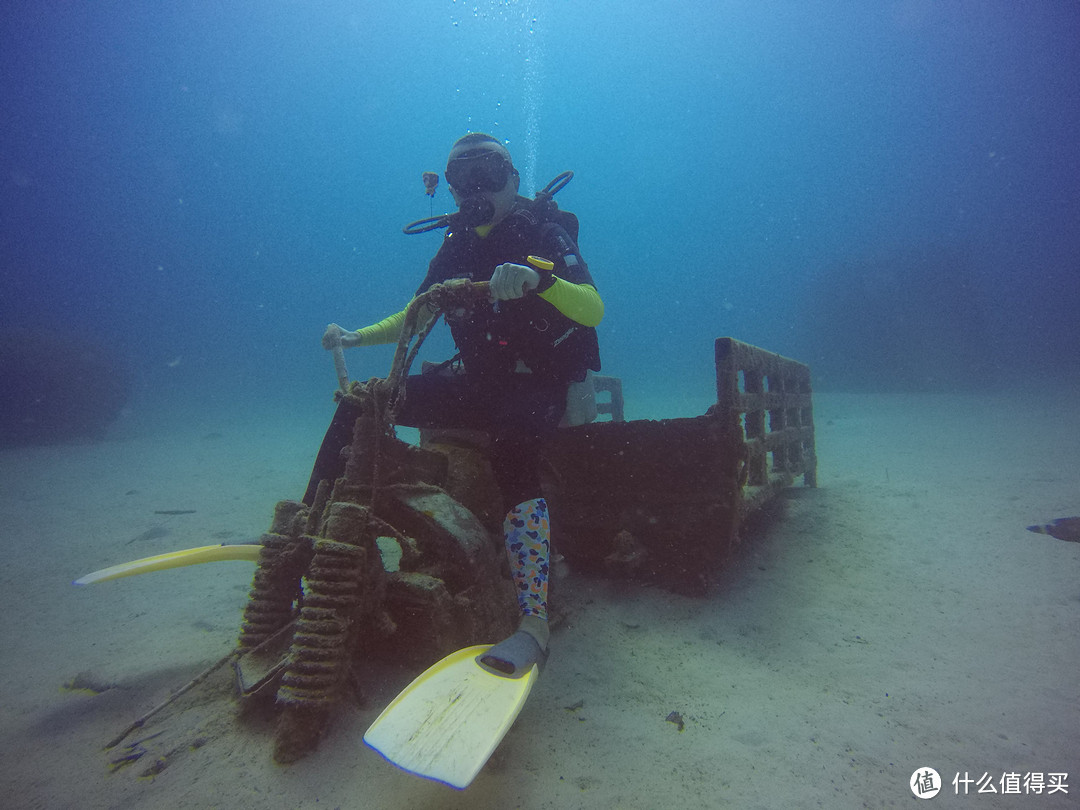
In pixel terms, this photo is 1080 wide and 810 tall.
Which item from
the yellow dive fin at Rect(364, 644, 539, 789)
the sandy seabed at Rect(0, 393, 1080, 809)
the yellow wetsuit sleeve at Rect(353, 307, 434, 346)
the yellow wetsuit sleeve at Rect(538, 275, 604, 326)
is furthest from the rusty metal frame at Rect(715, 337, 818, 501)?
the yellow wetsuit sleeve at Rect(353, 307, 434, 346)

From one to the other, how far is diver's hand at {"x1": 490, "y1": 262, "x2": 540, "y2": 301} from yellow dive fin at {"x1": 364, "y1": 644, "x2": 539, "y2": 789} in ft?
5.49

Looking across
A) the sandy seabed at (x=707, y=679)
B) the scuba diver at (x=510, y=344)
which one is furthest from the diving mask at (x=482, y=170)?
the sandy seabed at (x=707, y=679)

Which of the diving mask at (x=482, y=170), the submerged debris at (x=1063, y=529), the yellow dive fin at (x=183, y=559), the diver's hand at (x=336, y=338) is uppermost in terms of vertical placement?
the diving mask at (x=482, y=170)

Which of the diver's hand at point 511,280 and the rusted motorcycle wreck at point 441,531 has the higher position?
the diver's hand at point 511,280

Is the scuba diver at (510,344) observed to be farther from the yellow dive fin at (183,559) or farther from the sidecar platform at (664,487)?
the sidecar platform at (664,487)

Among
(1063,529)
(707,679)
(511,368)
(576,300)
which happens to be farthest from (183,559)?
(1063,529)

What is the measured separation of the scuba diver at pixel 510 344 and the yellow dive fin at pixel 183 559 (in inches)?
16.1

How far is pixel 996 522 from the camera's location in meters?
4.22

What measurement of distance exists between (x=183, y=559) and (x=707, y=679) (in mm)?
2816

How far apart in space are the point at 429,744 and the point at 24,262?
14098cm

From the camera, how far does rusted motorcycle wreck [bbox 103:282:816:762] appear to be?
71.9 inches

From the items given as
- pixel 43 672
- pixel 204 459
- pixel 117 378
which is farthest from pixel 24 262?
pixel 43 672

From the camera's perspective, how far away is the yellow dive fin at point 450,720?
1.40 m

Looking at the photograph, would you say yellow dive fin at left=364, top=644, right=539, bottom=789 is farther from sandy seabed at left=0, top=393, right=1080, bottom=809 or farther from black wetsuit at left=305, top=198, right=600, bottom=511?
black wetsuit at left=305, top=198, right=600, bottom=511
